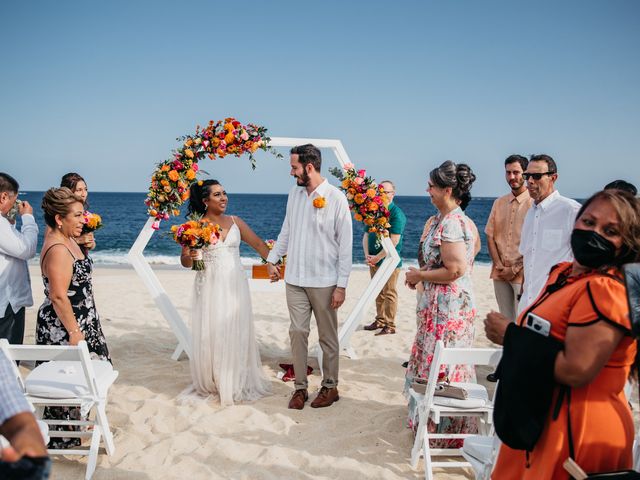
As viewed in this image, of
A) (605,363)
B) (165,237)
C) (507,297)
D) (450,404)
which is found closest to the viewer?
(605,363)

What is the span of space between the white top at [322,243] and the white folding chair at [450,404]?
5.17ft

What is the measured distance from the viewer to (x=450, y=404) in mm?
3707

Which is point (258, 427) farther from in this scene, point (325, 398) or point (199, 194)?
point (199, 194)

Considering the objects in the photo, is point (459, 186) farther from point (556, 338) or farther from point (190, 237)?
point (190, 237)

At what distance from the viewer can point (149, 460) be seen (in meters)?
4.00

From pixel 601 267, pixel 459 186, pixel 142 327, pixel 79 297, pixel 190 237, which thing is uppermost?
pixel 459 186

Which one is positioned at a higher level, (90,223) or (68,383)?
(90,223)

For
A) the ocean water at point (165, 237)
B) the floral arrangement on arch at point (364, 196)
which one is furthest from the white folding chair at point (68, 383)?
the ocean water at point (165, 237)

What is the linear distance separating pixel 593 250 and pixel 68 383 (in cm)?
365

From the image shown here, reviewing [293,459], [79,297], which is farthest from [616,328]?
[79,297]

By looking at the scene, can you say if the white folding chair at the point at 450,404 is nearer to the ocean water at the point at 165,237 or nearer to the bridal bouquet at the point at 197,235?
the bridal bouquet at the point at 197,235

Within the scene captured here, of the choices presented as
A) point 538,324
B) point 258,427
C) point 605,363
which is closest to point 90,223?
point 258,427

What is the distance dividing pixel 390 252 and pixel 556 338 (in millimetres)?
4665

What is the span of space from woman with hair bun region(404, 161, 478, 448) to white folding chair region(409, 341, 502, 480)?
1.10 feet
